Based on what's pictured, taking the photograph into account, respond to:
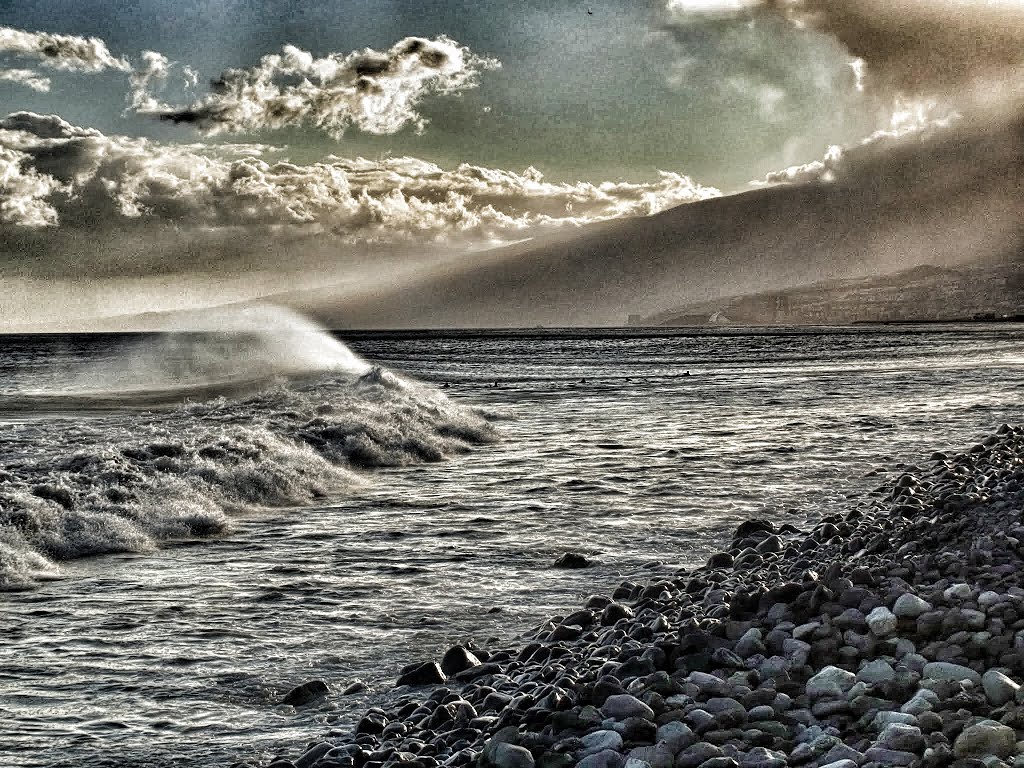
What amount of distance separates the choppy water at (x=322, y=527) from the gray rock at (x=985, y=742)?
304 centimetres

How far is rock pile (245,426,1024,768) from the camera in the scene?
3477 millimetres

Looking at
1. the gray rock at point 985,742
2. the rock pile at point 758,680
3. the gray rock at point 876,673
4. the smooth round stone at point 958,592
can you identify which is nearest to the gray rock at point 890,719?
the rock pile at point 758,680

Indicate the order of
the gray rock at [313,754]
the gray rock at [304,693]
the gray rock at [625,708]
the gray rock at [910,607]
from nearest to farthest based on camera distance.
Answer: the gray rock at [625,708]
the gray rock at [313,754]
the gray rock at [910,607]
the gray rock at [304,693]

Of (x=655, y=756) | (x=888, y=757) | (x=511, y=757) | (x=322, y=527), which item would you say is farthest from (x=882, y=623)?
(x=322, y=527)

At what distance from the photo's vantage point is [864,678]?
159 inches

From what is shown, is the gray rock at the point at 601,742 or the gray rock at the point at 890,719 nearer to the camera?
the gray rock at the point at 890,719

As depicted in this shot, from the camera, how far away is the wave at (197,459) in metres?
9.23

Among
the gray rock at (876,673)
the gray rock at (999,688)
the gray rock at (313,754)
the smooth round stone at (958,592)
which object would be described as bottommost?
the gray rock at (313,754)

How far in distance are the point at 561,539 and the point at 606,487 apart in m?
3.18

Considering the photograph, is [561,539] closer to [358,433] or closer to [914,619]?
[914,619]

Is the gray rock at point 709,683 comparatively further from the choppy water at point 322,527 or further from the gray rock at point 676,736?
the choppy water at point 322,527

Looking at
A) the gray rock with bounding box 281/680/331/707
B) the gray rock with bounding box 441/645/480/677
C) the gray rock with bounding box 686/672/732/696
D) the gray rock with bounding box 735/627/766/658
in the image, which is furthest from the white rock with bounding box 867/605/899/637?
the gray rock with bounding box 281/680/331/707

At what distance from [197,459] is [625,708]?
31.4ft

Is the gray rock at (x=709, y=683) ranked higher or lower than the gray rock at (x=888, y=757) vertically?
lower
